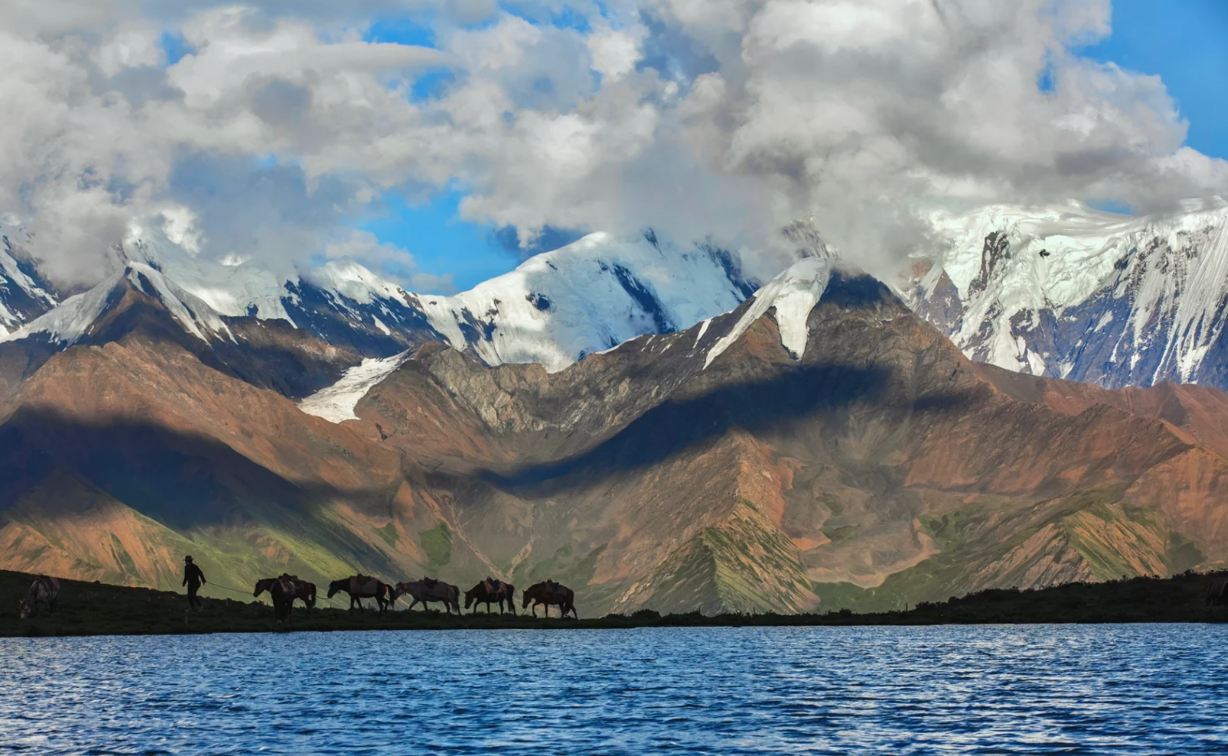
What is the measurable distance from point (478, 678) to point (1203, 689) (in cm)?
4680

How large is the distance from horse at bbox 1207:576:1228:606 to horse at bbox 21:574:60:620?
122 metres

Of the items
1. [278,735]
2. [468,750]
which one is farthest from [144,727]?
[468,750]

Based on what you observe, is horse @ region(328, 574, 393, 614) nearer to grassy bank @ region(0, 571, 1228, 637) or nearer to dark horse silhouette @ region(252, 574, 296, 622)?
grassy bank @ region(0, 571, 1228, 637)

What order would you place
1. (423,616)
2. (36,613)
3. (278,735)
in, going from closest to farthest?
(278,735) → (36,613) → (423,616)

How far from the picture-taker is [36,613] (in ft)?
523

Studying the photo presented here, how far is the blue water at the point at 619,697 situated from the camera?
7438 cm

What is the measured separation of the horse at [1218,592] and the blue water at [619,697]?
26.2 metres

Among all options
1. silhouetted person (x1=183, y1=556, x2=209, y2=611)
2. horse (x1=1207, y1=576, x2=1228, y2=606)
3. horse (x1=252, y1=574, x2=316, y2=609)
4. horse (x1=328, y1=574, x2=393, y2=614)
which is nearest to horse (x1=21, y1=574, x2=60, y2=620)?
silhouetted person (x1=183, y1=556, x2=209, y2=611)

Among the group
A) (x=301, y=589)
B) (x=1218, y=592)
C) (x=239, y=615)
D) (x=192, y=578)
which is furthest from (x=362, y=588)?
(x=1218, y=592)

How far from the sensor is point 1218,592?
6944 inches

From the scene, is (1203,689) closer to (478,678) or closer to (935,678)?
(935,678)

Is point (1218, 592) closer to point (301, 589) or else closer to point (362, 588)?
point (362, 588)

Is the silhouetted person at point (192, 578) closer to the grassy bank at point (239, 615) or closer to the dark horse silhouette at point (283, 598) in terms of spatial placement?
the grassy bank at point (239, 615)

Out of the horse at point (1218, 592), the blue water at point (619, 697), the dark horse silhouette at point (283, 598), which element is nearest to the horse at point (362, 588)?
the dark horse silhouette at point (283, 598)
